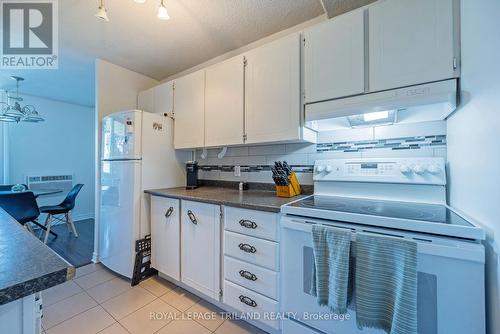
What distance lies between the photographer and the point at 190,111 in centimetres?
213

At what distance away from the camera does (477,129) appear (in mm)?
895

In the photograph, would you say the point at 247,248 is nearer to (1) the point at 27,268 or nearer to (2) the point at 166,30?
(1) the point at 27,268

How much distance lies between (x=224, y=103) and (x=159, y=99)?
3.31 feet

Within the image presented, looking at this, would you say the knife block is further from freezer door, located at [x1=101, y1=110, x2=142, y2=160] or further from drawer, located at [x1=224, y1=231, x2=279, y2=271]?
freezer door, located at [x1=101, y1=110, x2=142, y2=160]

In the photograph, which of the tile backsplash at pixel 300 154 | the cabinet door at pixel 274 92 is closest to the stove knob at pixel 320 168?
the tile backsplash at pixel 300 154

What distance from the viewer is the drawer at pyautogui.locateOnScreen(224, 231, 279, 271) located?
128 cm

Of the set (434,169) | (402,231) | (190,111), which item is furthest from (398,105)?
(190,111)

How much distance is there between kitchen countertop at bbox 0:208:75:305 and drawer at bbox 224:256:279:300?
3.43ft

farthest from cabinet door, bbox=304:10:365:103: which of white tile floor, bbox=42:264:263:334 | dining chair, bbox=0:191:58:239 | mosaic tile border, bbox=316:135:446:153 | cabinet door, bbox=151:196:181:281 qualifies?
dining chair, bbox=0:191:58:239

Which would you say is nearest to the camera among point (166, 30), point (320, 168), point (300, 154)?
point (320, 168)

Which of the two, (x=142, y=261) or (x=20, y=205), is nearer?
(x=142, y=261)

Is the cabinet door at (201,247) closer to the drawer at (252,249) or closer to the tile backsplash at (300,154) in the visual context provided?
the drawer at (252,249)

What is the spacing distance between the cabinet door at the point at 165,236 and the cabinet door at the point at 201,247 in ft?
0.26

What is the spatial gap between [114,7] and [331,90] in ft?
5.86
